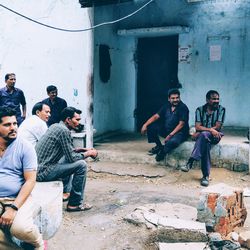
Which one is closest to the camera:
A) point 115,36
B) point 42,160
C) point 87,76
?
point 42,160

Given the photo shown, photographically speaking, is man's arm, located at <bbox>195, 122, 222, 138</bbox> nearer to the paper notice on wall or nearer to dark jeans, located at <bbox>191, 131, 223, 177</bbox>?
dark jeans, located at <bbox>191, 131, 223, 177</bbox>

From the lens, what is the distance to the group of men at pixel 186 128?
7195mm

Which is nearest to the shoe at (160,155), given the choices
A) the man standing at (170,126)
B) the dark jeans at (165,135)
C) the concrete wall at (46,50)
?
the man standing at (170,126)

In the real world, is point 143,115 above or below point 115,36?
below

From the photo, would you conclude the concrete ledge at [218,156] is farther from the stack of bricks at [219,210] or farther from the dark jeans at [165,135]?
the stack of bricks at [219,210]

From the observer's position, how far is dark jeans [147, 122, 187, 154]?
305 inches

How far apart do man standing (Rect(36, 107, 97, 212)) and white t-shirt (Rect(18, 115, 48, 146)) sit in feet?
1.70

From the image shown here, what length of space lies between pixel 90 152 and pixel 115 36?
4.96 meters

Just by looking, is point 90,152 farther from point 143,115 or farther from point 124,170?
point 143,115

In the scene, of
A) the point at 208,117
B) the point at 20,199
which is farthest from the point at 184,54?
the point at 20,199

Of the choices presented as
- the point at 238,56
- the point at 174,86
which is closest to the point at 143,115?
the point at 174,86

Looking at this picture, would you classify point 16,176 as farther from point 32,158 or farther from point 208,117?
point 208,117

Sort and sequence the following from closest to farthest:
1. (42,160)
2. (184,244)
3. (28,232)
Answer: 1. (28,232)
2. (184,244)
3. (42,160)

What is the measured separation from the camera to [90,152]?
5.89 meters
